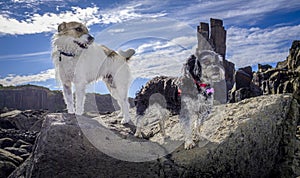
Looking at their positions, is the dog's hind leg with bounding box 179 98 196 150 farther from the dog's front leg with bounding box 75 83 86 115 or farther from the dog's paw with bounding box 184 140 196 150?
the dog's front leg with bounding box 75 83 86 115

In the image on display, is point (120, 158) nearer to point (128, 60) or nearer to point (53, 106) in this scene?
point (128, 60)

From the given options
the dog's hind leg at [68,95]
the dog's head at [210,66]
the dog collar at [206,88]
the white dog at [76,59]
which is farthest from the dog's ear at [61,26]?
the dog collar at [206,88]

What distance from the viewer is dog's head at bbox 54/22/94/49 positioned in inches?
338

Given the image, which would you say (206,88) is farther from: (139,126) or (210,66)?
(139,126)

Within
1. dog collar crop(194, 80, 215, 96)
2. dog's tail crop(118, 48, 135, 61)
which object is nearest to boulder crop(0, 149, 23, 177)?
dog's tail crop(118, 48, 135, 61)

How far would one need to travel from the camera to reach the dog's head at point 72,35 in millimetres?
8594

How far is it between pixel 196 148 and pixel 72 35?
13.6 ft

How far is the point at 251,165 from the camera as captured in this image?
7863mm

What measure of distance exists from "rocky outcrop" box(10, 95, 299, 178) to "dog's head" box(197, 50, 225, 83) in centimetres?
128

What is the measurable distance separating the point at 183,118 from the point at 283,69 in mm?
43160

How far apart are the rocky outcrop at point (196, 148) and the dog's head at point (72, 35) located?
189cm

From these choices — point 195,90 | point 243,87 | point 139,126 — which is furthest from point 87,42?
point 243,87

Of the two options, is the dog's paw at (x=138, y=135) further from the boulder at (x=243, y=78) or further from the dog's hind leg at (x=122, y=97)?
the boulder at (x=243, y=78)

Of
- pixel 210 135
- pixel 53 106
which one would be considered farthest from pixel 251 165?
pixel 53 106
